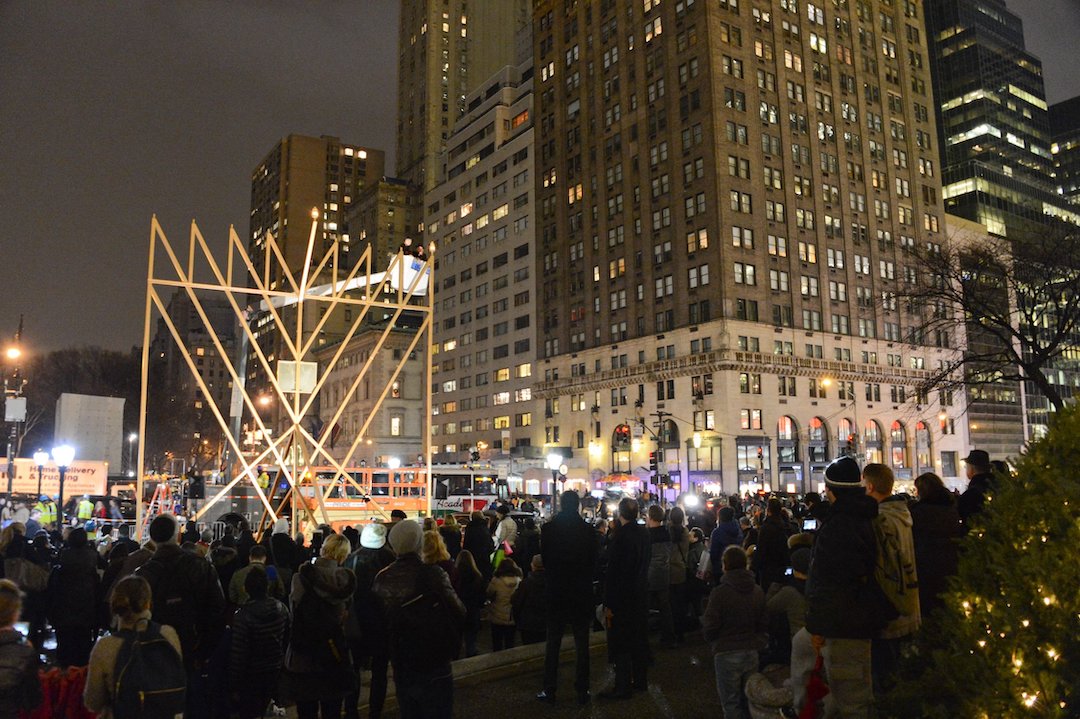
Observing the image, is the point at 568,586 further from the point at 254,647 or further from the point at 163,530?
the point at 163,530

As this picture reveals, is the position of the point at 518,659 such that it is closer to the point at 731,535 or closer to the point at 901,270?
the point at 731,535

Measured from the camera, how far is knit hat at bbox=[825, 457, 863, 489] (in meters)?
5.54

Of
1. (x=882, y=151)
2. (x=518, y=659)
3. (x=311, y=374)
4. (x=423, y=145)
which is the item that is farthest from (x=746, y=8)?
(x=423, y=145)

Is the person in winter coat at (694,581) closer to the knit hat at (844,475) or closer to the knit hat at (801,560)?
the knit hat at (801,560)

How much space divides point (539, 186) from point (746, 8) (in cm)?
2804

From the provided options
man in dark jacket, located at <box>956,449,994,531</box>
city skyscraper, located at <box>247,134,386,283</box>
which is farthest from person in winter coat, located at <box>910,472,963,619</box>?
city skyscraper, located at <box>247,134,386,283</box>

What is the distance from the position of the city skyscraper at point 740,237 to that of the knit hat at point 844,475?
55489 millimetres

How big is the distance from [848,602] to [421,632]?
9.82 ft

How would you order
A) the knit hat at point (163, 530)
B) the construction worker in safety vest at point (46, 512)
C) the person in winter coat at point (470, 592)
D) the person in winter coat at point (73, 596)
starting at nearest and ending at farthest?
the knit hat at point (163, 530)
the person in winter coat at point (470, 592)
the person in winter coat at point (73, 596)
the construction worker in safety vest at point (46, 512)

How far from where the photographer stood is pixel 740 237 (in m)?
66.4

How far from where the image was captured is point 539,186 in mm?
87500

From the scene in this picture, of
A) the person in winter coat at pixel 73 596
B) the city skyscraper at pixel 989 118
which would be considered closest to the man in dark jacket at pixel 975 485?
the person in winter coat at pixel 73 596

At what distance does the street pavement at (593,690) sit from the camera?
8.31 m

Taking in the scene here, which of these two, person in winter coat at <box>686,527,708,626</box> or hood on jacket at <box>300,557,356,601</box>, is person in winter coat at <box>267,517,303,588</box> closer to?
hood on jacket at <box>300,557,356,601</box>
